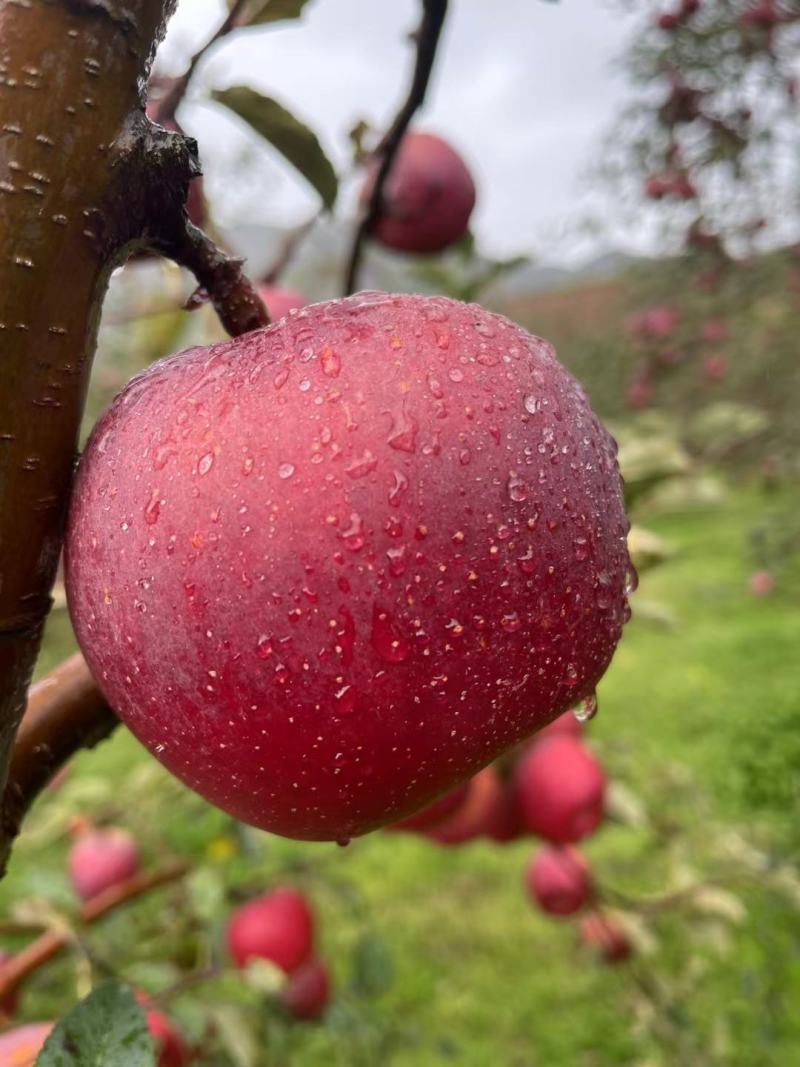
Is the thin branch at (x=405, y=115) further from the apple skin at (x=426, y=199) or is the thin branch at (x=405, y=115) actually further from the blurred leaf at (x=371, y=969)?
the blurred leaf at (x=371, y=969)

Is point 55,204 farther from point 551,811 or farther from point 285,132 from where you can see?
point 551,811

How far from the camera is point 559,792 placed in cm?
130

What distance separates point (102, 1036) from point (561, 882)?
1.17 m

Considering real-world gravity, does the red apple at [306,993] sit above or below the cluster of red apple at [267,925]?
below

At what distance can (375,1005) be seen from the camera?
2.00 metres

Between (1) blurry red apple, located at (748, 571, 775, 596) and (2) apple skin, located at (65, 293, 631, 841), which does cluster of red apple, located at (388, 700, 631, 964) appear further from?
(1) blurry red apple, located at (748, 571, 775, 596)

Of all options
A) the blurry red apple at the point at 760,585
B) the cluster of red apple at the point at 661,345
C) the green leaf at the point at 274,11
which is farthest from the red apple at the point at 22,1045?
the blurry red apple at the point at 760,585

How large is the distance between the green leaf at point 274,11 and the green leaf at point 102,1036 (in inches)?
21.4

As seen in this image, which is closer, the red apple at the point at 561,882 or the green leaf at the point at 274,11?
the green leaf at the point at 274,11

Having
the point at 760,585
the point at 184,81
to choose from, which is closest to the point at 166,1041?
the point at 184,81

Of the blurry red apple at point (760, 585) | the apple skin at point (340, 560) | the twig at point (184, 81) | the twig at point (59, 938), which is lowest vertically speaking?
the blurry red apple at point (760, 585)

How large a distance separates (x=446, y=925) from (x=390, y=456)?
2.24 m

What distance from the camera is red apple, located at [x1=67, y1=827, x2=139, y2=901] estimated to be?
137 cm

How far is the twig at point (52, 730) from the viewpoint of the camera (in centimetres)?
A: 41
